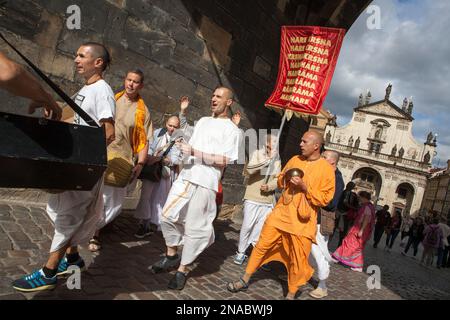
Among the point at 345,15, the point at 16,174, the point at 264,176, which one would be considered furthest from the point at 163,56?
the point at 345,15

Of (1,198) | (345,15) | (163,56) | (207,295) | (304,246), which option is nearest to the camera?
(207,295)

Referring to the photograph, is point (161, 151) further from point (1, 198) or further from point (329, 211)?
point (329, 211)

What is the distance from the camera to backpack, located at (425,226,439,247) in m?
10.0

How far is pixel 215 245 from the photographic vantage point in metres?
4.61

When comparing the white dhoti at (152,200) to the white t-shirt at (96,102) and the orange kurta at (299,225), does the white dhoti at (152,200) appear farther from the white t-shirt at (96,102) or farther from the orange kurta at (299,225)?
the white t-shirt at (96,102)

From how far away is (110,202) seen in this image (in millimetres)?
3254

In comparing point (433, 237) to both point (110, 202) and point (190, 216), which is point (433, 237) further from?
point (110, 202)

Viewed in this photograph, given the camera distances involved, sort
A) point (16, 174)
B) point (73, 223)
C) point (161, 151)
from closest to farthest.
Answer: point (16, 174)
point (73, 223)
point (161, 151)

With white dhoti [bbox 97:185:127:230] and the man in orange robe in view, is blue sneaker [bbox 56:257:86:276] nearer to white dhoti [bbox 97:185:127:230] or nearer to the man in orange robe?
white dhoti [bbox 97:185:127:230]

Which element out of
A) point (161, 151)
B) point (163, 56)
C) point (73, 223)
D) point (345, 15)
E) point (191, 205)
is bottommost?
point (73, 223)

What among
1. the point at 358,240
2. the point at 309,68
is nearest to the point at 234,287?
the point at 309,68

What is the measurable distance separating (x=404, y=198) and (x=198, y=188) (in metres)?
52.2

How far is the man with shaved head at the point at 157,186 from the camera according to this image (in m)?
4.11
